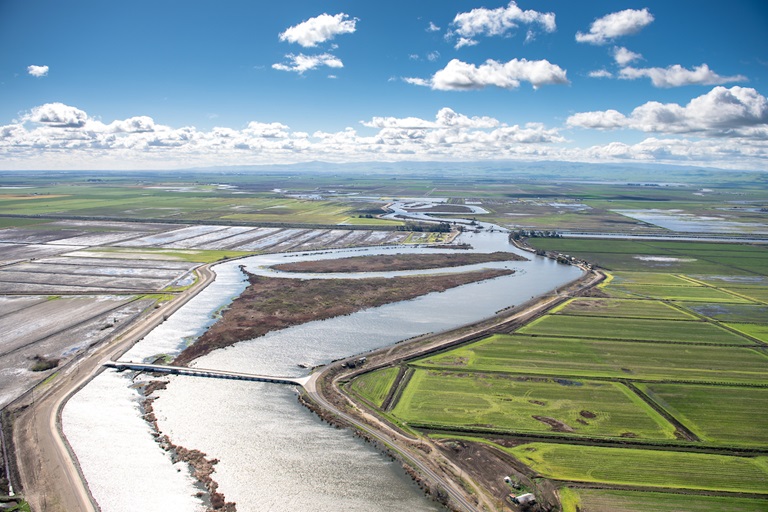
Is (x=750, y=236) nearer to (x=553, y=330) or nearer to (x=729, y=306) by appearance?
(x=729, y=306)

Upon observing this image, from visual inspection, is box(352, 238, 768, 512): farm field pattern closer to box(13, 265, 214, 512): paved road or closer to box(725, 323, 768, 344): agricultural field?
box(725, 323, 768, 344): agricultural field

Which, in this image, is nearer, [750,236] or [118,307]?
[118,307]

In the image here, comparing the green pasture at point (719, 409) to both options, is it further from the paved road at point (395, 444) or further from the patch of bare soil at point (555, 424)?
the paved road at point (395, 444)

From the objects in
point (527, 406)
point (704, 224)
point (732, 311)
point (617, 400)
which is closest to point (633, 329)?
point (732, 311)

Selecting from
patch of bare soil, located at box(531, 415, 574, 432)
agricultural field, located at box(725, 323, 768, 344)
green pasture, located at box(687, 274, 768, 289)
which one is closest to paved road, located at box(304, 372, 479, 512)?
patch of bare soil, located at box(531, 415, 574, 432)

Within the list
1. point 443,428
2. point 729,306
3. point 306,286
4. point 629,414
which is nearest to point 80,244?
point 306,286

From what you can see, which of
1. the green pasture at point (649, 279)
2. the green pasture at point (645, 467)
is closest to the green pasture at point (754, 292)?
the green pasture at point (649, 279)
